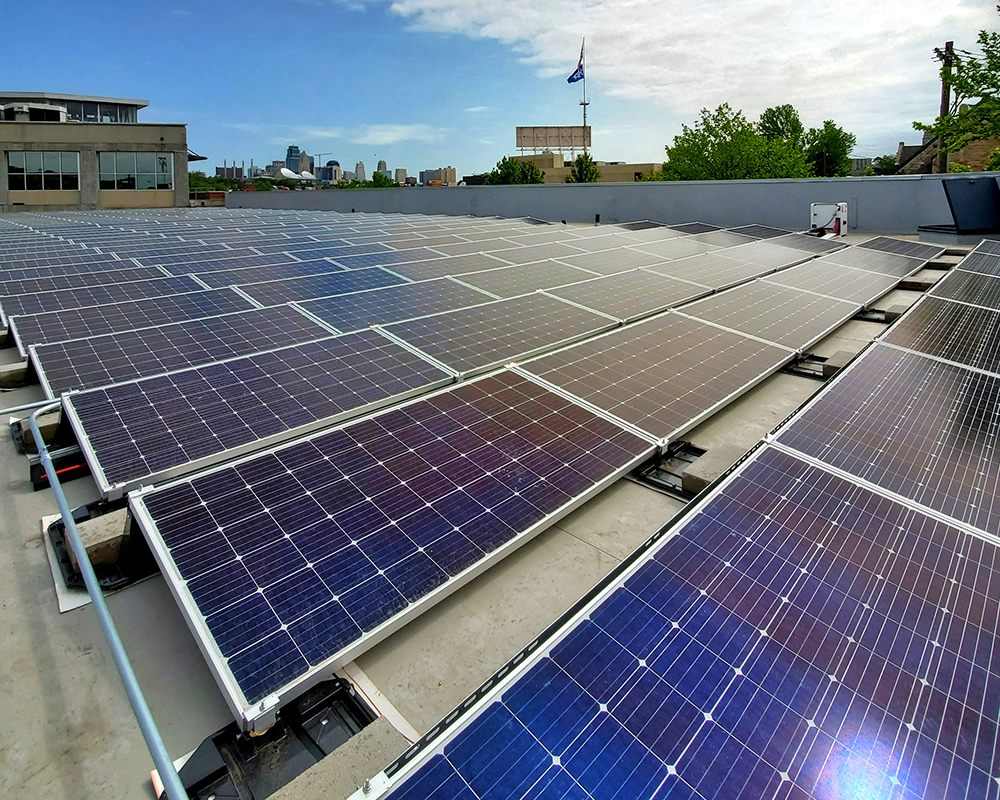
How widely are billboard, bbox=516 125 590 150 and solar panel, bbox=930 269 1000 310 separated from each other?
92.0 m

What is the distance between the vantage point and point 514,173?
76.8m

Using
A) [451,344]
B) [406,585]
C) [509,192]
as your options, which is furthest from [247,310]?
[509,192]

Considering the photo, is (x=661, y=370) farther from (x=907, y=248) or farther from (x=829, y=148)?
(x=829, y=148)

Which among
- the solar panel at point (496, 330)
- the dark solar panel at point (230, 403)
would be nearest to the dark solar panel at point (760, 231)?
the solar panel at point (496, 330)

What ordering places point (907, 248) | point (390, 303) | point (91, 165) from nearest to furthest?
point (390, 303) → point (907, 248) → point (91, 165)

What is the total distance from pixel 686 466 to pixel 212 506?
5097mm

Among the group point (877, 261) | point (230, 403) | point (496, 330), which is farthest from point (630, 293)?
point (877, 261)

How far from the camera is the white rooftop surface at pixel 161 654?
3439mm

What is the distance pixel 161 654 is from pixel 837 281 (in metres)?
15.9

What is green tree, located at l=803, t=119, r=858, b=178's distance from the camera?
91375mm

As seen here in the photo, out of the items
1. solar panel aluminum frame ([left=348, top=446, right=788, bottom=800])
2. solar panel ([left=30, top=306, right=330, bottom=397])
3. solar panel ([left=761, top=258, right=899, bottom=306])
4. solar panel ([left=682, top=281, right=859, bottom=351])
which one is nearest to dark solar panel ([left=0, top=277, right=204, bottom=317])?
solar panel ([left=30, top=306, right=330, bottom=397])

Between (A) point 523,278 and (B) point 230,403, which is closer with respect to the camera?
(B) point 230,403

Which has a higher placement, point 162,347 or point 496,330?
point 496,330

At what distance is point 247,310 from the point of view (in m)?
11.3
